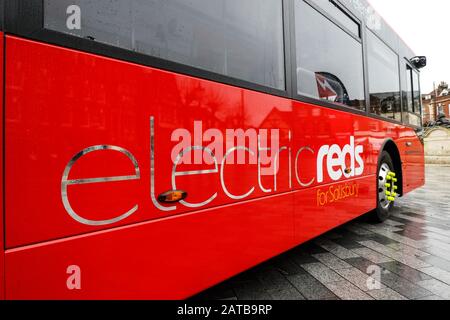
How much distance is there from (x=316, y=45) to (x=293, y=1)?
52cm

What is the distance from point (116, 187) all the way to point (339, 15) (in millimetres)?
3061

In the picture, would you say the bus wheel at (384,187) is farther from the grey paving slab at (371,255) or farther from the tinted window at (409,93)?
the tinted window at (409,93)

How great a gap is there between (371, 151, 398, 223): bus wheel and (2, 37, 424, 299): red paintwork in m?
2.67

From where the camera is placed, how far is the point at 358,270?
2.62 meters

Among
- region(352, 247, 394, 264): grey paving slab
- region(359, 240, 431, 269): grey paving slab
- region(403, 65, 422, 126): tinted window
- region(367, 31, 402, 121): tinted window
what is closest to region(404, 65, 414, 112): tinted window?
region(403, 65, 422, 126): tinted window

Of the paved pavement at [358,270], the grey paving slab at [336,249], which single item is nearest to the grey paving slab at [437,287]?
the paved pavement at [358,270]

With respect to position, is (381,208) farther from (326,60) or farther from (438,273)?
(326,60)

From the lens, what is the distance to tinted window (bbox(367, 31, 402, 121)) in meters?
3.86

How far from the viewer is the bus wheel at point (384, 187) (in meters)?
4.11

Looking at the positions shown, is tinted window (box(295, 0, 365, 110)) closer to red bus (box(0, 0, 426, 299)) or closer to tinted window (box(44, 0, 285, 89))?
red bus (box(0, 0, 426, 299))

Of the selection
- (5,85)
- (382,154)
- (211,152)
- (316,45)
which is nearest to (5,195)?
(5,85)

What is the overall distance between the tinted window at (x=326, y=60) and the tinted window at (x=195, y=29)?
0.32 meters

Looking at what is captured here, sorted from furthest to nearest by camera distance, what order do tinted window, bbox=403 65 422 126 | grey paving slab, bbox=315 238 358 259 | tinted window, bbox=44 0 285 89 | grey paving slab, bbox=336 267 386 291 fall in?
tinted window, bbox=403 65 422 126, grey paving slab, bbox=315 238 358 259, grey paving slab, bbox=336 267 386 291, tinted window, bbox=44 0 285 89

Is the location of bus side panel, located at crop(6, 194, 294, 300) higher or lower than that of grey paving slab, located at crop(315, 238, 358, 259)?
higher
